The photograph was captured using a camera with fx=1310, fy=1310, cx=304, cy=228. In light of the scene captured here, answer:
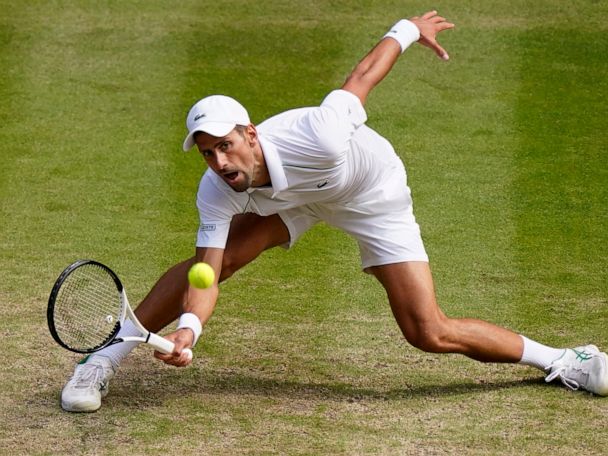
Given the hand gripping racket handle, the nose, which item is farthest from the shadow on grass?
the nose

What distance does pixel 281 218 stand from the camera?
7.24 metres

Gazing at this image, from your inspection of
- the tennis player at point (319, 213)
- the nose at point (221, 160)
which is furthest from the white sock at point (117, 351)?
the nose at point (221, 160)

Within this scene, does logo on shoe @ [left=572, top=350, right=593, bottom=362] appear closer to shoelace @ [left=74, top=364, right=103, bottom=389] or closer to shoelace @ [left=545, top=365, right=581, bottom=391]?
shoelace @ [left=545, top=365, right=581, bottom=391]

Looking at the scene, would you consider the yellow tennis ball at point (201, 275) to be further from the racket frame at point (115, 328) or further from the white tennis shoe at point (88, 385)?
the white tennis shoe at point (88, 385)

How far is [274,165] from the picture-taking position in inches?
263

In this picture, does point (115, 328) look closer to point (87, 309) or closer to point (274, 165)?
point (87, 309)

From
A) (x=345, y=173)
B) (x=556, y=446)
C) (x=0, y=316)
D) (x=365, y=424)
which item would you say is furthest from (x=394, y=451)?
(x=0, y=316)

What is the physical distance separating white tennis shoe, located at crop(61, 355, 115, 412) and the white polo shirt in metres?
0.94

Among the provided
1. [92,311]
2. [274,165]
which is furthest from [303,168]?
[92,311]

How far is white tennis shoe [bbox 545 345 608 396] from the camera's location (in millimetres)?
7082

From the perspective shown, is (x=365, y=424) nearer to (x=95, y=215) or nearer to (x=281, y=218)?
(x=281, y=218)

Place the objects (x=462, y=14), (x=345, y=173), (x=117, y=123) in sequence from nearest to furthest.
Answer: (x=345, y=173) → (x=117, y=123) → (x=462, y=14)

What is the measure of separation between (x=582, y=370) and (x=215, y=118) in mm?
2458

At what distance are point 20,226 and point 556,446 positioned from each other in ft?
15.8
